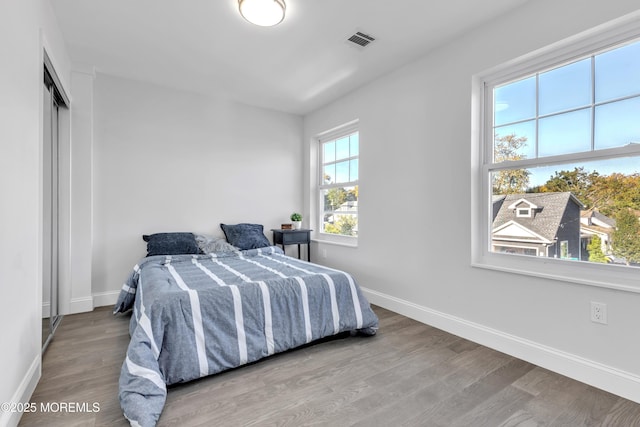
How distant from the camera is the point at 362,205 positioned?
368 centimetres

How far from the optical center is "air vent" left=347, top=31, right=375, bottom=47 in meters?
2.60

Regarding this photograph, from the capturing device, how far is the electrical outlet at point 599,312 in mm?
1849

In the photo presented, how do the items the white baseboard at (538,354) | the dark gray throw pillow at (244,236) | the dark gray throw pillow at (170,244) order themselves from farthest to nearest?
the dark gray throw pillow at (244,236)
the dark gray throw pillow at (170,244)
the white baseboard at (538,354)

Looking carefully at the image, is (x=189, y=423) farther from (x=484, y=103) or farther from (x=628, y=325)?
(x=484, y=103)

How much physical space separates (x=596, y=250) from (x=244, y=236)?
10.9 ft

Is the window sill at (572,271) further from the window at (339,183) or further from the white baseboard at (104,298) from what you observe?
the white baseboard at (104,298)

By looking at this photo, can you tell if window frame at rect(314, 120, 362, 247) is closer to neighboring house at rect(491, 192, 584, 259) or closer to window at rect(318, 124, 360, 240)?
window at rect(318, 124, 360, 240)

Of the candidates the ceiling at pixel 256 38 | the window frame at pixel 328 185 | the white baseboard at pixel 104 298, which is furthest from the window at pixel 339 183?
the white baseboard at pixel 104 298

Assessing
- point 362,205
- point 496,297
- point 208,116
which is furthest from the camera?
point 208,116

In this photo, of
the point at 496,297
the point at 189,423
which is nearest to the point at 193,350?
the point at 189,423

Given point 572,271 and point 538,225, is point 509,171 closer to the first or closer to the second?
point 538,225

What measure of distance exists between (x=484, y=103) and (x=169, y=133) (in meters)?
3.46

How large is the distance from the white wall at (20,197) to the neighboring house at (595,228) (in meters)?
3.23

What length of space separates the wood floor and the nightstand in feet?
6.38
